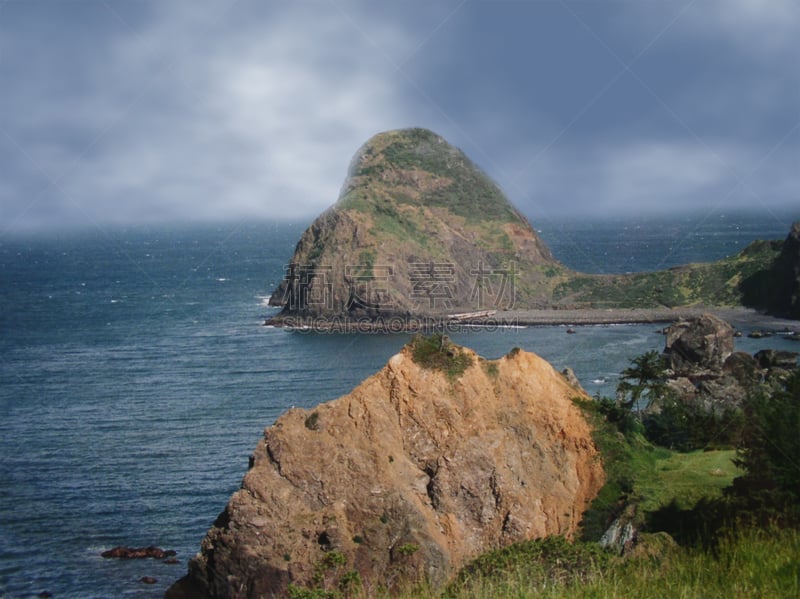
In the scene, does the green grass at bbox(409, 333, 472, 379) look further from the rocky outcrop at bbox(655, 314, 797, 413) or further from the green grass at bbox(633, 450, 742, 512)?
the rocky outcrop at bbox(655, 314, 797, 413)

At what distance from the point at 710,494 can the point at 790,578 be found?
27.0 m

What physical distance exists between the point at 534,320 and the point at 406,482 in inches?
4182

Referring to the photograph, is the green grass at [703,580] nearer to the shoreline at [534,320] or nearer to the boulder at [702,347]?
the boulder at [702,347]

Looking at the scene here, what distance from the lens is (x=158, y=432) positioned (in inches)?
2852

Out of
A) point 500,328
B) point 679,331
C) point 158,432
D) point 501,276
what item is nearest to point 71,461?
point 158,432

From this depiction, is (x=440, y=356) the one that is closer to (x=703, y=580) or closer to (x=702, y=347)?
(x=703, y=580)

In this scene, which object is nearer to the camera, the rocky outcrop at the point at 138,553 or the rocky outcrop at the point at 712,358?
the rocky outcrop at the point at 138,553

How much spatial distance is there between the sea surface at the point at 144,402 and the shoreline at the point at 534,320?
5.62 m

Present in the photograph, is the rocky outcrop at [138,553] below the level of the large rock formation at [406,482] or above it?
below

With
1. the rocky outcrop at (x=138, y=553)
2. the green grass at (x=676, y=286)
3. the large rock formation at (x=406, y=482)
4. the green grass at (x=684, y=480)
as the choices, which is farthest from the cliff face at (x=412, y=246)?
the large rock formation at (x=406, y=482)

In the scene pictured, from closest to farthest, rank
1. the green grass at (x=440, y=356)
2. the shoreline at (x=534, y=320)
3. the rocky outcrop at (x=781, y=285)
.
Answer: the green grass at (x=440, y=356), the shoreline at (x=534, y=320), the rocky outcrop at (x=781, y=285)

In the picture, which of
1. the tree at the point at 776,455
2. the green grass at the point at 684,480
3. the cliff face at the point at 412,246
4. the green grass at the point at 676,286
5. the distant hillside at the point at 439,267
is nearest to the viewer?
the tree at the point at 776,455

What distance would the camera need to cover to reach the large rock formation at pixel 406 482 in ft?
121

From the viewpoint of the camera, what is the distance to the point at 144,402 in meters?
83.3
